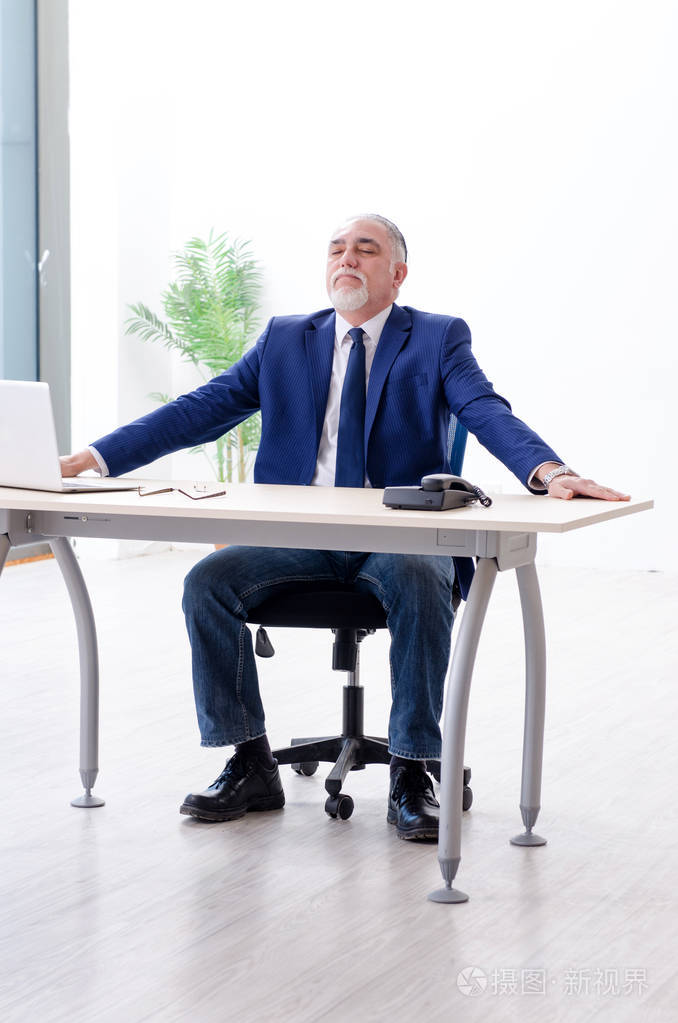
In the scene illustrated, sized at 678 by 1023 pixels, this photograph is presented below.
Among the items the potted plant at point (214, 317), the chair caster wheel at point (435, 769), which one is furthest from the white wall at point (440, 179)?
the chair caster wheel at point (435, 769)

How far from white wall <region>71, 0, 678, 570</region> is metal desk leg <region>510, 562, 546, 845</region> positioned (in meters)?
3.76

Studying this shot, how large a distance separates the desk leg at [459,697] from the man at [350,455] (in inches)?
12.4

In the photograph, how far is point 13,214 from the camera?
592cm

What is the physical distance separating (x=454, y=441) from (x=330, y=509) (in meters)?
0.79

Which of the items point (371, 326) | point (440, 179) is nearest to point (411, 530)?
point (371, 326)

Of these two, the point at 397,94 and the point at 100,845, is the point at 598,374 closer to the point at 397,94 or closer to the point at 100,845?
the point at 397,94

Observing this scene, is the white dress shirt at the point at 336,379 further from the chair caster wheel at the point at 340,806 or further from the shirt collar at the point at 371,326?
the chair caster wheel at the point at 340,806

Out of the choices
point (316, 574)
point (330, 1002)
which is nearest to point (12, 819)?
point (316, 574)

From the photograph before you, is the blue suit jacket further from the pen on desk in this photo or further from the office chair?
the pen on desk

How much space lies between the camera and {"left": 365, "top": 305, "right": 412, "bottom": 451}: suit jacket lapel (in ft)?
8.95

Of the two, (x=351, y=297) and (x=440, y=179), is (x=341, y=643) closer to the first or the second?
(x=351, y=297)

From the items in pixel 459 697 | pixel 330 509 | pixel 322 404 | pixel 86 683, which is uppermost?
pixel 322 404

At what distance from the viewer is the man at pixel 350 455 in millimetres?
2455

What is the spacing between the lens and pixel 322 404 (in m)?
2.81
